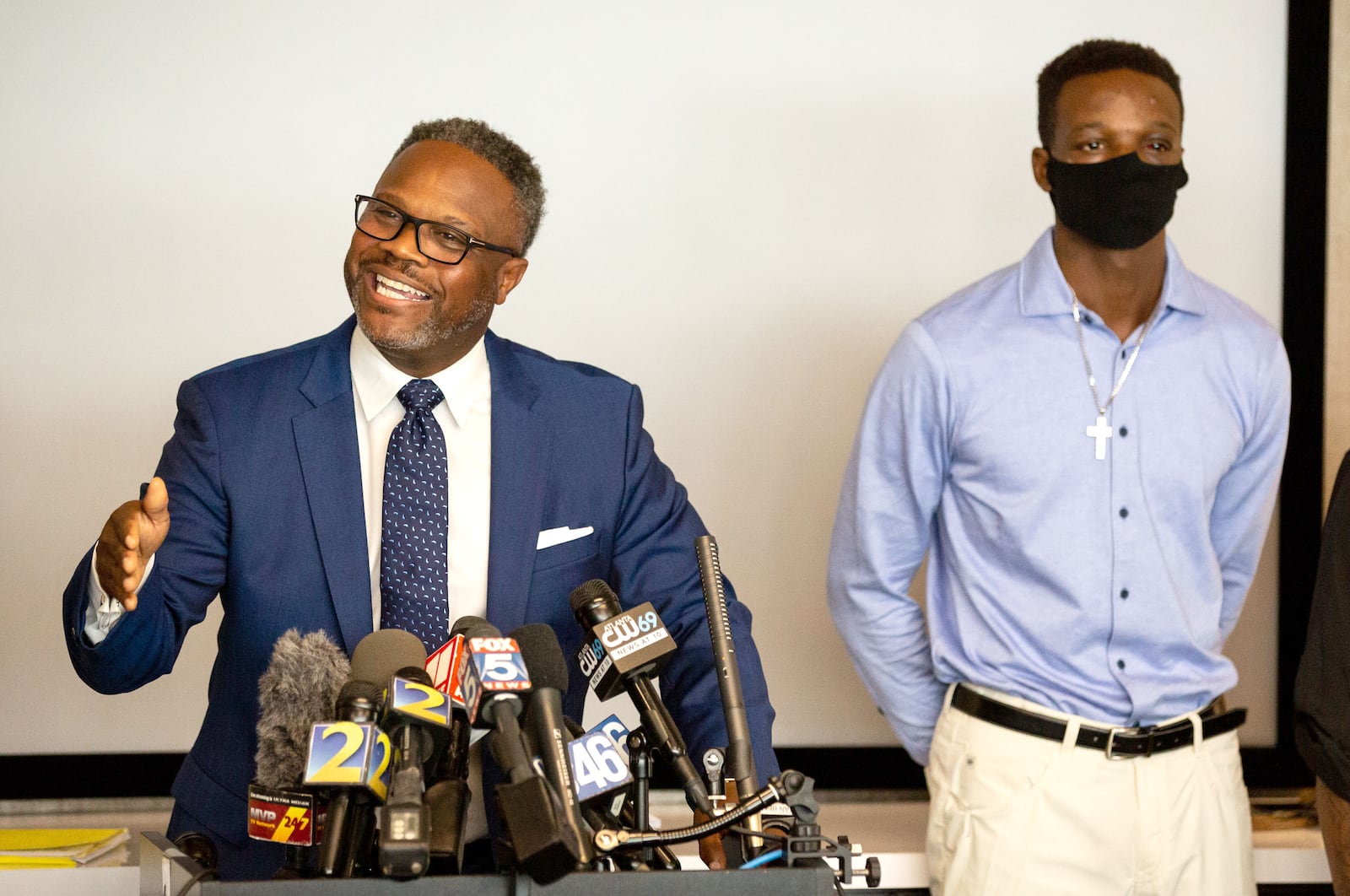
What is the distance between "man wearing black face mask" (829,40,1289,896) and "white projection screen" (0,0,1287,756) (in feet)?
3.24

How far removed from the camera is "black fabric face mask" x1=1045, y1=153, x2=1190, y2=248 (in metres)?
2.24

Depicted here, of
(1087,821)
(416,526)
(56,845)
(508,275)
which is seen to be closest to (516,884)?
(416,526)

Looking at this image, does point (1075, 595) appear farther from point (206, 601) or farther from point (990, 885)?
point (206, 601)

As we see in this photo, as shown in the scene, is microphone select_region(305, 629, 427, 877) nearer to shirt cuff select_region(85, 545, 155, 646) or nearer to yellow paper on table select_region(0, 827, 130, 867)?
shirt cuff select_region(85, 545, 155, 646)

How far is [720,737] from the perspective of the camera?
69.1 inches

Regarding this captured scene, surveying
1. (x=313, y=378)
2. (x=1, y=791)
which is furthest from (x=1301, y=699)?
(x=1, y=791)

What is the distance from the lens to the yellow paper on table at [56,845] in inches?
105

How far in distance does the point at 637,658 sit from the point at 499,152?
0.96 meters

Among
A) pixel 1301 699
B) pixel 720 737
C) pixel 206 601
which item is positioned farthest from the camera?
pixel 1301 699

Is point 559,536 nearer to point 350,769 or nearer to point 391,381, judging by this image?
point 391,381

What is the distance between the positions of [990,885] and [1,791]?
2345 millimetres

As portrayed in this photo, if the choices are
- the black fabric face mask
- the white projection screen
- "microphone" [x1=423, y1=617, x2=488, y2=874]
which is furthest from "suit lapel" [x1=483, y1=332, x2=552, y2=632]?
the white projection screen

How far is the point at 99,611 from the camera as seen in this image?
1.59 metres

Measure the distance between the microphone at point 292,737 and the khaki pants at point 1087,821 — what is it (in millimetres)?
1195
